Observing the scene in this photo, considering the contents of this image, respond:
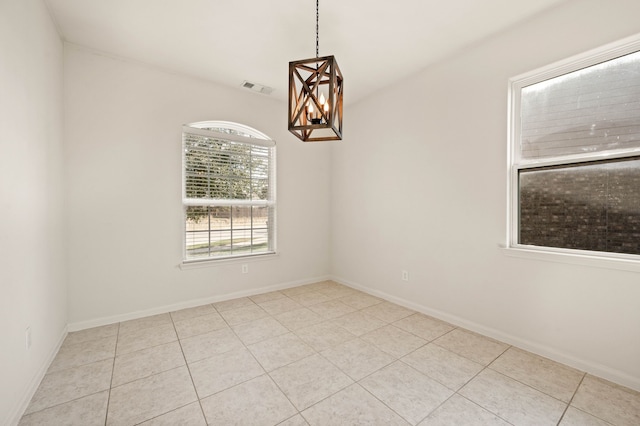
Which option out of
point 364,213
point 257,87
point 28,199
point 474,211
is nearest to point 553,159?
point 474,211

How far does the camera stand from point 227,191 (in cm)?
362

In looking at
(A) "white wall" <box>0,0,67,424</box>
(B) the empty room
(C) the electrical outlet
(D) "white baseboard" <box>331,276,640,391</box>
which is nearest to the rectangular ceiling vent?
(B) the empty room

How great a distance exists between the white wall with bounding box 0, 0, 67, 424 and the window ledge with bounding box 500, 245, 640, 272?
3.64 meters

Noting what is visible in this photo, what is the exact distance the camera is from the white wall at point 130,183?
107 inches

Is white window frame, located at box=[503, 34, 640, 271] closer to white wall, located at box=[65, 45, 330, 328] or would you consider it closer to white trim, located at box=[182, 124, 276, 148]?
white trim, located at box=[182, 124, 276, 148]

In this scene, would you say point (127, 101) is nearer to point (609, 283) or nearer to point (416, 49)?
point (416, 49)

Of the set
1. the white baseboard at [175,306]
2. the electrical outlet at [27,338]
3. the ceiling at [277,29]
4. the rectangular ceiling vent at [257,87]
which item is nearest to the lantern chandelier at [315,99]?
the ceiling at [277,29]

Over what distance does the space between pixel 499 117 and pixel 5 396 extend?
4.02 meters

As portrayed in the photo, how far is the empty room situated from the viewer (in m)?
1.74

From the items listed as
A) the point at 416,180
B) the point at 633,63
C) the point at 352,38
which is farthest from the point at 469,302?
the point at 352,38

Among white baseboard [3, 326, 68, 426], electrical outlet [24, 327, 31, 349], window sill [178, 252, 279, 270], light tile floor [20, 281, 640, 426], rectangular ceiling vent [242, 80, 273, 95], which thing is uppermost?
rectangular ceiling vent [242, 80, 273, 95]

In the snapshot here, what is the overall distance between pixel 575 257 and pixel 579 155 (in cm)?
81

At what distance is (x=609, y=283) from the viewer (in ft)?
6.42

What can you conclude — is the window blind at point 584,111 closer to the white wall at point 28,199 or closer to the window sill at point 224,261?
the window sill at point 224,261
